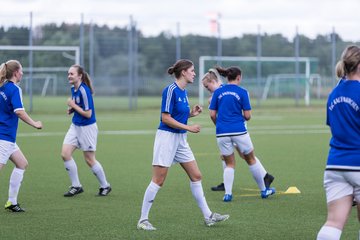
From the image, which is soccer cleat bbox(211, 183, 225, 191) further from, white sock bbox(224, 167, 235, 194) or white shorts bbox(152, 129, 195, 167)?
white shorts bbox(152, 129, 195, 167)

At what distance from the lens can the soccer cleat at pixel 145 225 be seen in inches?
375

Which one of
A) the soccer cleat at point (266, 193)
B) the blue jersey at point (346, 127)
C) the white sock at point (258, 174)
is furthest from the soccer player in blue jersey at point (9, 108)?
the blue jersey at point (346, 127)

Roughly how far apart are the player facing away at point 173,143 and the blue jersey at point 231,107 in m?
2.38

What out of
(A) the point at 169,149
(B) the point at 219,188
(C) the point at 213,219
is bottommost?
(B) the point at 219,188

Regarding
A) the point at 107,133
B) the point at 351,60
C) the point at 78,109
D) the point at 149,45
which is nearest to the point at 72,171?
the point at 78,109

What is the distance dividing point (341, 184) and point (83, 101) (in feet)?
21.4

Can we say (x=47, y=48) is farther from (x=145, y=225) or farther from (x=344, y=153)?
(x=344, y=153)

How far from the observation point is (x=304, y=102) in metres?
44.7

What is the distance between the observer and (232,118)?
1219cm

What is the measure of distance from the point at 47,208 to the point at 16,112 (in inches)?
59.7

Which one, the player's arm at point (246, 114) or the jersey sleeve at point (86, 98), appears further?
the jersey sleeve at point (86, 98)

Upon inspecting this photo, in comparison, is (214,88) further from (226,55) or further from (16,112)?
(226,55)

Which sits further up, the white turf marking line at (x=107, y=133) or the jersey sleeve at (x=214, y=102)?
the jersey sleeve at (x=214, y=102)

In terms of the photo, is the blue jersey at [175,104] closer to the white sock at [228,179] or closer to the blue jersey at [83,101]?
the white sock at [228,179]
